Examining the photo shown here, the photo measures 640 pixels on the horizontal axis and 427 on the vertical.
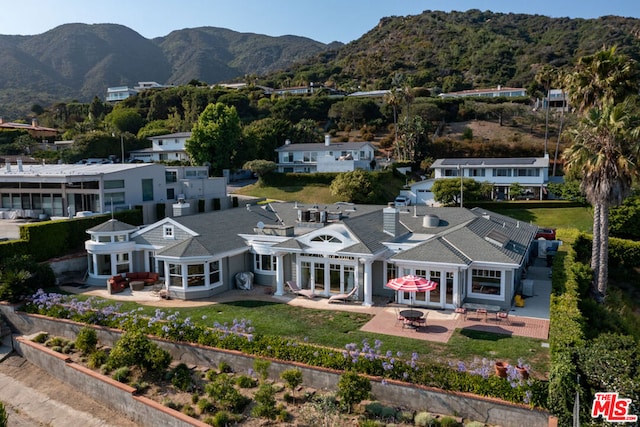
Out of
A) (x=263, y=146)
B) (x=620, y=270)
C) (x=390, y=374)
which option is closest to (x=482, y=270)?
(x=390, y=374)

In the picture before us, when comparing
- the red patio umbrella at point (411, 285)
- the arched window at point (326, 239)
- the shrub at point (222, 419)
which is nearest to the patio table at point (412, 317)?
the red patio umbrella at point (411, 285)

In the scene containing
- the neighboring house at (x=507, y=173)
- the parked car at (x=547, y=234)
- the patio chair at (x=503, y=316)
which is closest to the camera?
the patio chair at (x=503, y=316)

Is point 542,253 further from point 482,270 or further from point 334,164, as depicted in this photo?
point 334,164

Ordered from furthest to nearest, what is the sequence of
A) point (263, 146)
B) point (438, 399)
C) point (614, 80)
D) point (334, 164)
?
point (263, 146) → point (334, 164) → point (614, 80) → point (438, 399)

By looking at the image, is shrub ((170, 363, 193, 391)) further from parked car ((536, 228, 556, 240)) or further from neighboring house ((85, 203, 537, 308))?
parked car ((536, 228, 556, 240))

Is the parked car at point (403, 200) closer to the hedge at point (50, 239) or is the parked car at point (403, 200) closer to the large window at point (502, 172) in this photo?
the large window at point (502, 172)

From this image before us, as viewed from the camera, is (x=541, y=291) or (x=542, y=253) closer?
(x=541, y=291)
